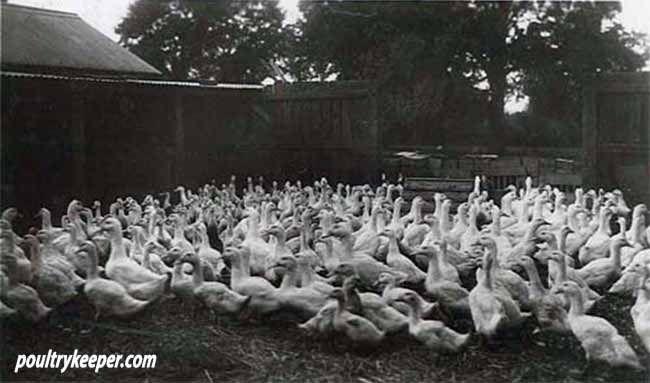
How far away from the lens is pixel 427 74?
7602 mm

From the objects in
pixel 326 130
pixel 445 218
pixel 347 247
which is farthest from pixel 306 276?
pixel 326 130

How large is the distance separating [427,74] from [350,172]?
3811 millimetres

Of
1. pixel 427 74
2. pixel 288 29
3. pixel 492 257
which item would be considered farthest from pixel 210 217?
pixel 492 257

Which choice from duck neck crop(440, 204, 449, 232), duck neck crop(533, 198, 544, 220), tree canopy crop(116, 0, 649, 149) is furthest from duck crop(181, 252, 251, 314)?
duck neck crop(533, 198, 544, 220)

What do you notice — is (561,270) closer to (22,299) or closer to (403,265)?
(403,265)

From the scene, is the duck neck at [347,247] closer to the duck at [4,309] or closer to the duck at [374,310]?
the duck at [374,310]

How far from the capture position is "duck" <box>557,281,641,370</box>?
3.93 metres

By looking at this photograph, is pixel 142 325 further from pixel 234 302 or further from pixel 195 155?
pixel 195 155

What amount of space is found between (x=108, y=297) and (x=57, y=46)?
7.66 meters

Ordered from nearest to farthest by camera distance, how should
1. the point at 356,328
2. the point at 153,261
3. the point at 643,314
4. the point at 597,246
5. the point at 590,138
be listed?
the point at 643,314 → the point at 356,328 → the point at 153,261 → the point at 597,246 → the point at 590,138

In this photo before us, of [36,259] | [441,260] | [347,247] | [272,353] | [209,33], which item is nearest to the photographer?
[272,353]

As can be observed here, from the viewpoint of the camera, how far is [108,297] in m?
4.90

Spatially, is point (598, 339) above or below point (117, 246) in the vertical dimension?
below

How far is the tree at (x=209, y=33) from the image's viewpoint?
670cm
